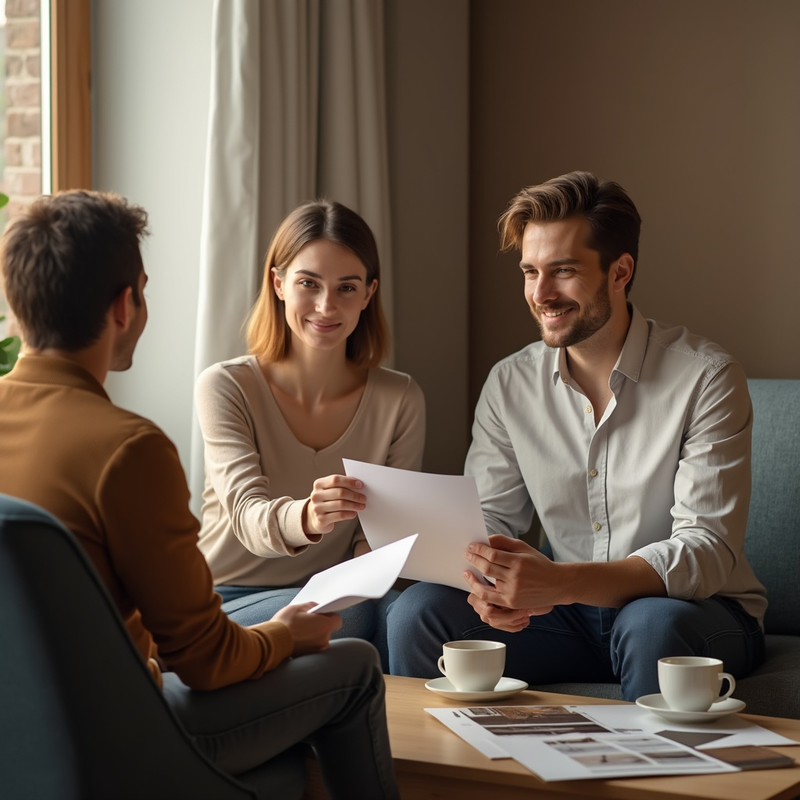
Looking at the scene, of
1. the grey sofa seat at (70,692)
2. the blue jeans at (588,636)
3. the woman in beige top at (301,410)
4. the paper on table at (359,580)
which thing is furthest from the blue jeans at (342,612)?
the grey sofa seat at (70,692)

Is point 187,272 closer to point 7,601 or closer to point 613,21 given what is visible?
point 613,21

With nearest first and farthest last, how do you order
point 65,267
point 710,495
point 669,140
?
1. point 65,267
2. point 710,495
3. point 669,140

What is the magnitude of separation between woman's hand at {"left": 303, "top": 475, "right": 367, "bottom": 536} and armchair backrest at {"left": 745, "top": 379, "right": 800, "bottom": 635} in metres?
1.02

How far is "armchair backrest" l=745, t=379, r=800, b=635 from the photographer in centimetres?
238

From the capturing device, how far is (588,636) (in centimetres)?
211

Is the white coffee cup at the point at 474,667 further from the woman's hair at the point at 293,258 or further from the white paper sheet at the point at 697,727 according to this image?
the woman's hair at the point at 293,258

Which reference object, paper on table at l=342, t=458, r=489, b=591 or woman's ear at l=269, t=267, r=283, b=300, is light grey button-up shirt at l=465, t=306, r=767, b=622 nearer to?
paper on table at l=342, t=458, r=489, b=591

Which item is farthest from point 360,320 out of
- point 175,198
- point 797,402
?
point 797,402

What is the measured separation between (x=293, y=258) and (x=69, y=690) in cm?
141

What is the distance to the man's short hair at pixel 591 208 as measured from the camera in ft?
7.32

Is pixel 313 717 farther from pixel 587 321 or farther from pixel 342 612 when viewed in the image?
pixel 587 321

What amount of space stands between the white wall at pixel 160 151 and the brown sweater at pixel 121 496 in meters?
1.45

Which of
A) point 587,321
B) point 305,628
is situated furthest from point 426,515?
point 587,321

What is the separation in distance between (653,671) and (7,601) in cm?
115
